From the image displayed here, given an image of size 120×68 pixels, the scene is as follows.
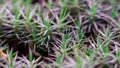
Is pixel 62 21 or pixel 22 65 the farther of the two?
pixel 62 21

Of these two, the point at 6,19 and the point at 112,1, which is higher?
the point at 112,1

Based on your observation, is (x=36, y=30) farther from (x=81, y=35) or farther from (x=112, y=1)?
(x=112, y=1)

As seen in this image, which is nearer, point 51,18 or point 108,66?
point 108,66

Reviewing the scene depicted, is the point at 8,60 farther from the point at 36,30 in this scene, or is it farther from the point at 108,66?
the point at 108,66

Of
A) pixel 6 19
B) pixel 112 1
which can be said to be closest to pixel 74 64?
pixel 6 19

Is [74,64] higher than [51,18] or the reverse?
the reverse

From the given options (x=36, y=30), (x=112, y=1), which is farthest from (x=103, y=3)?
(x=36, y=30)

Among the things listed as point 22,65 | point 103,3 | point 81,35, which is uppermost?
point 103,3

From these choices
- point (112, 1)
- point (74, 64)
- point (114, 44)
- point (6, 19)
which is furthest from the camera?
point (112, 1)

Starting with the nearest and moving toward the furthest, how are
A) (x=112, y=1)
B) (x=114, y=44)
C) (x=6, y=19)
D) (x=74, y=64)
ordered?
1. (x=74, y=64)
2. (x=114, y=44)
3. (x=6, y=19)
4. (x=112, y=1)
